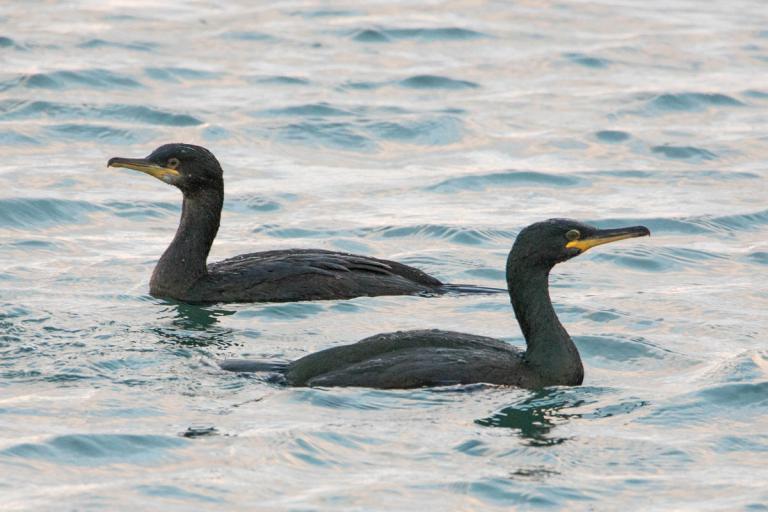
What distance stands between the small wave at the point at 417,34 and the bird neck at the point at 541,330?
13.9 m

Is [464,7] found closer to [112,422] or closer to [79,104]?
[79,104]

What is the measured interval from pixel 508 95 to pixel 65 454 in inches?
512

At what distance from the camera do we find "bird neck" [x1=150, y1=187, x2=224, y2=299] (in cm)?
1316

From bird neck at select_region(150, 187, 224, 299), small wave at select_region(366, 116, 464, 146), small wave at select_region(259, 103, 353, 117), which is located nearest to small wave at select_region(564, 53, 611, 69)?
A: small wave at select_region(366, 116, 464, 146)

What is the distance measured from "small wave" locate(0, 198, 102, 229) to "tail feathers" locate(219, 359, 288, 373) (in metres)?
5.50

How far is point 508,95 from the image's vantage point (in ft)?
71.1

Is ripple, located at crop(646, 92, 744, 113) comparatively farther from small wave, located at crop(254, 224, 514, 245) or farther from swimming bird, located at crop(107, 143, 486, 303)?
swimming bird, located at crop(107, 143, 486, 303)

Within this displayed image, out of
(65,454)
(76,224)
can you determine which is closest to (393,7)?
(76,224)

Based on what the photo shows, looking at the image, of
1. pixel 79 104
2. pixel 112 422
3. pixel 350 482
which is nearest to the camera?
pixel 350 482

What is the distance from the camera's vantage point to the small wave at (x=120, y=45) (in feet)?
75.5

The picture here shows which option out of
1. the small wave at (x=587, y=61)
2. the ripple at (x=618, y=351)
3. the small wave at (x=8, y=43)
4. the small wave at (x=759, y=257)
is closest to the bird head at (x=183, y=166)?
the ripple at (x=618, y=351)

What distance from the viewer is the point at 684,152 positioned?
760 inches

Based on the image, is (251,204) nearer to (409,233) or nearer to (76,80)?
(409,233)

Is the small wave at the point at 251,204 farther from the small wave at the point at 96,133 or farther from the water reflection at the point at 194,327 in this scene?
the water reflection at the point at 194,327
